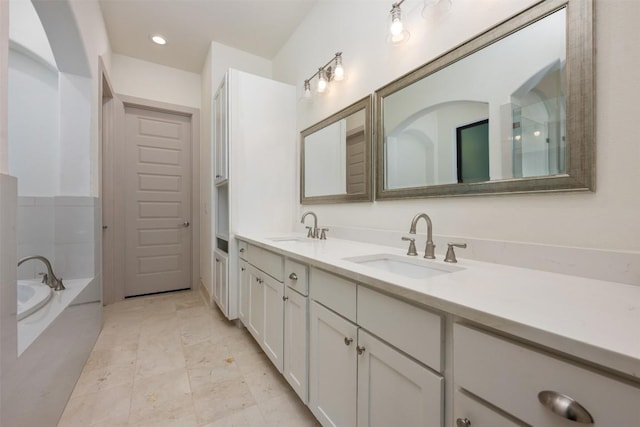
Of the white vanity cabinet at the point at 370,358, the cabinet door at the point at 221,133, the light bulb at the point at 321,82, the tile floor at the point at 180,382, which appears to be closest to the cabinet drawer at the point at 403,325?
the white vanity cabinet at the point at 370,358

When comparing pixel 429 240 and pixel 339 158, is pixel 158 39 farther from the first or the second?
pixel 429 240

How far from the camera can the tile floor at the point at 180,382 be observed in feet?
4.44

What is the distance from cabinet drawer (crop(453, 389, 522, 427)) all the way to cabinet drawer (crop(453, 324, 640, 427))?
0.02 m

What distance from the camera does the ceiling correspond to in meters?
2.29

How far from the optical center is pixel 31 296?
5.78 feet

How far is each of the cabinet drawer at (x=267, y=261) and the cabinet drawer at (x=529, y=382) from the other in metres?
1.02

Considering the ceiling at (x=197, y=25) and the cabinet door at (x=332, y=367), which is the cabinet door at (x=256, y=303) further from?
the ceiling at (x=197, y=25)

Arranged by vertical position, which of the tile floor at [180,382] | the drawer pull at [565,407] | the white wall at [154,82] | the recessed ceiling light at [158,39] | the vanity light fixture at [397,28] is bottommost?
the tile floor at [180,382]

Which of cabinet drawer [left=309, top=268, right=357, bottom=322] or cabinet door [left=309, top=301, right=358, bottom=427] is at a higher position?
cabinet drawer [left=309, top=268, right=357, bottom=322]

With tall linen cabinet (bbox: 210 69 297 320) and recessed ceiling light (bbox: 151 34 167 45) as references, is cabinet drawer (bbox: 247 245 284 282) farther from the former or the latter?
recessed ceiling light (bbox: 151 34 167 45)

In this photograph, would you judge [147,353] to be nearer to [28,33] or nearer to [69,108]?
[69,108]

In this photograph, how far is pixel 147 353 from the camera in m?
1.95

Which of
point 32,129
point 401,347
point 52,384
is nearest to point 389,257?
point 401,347

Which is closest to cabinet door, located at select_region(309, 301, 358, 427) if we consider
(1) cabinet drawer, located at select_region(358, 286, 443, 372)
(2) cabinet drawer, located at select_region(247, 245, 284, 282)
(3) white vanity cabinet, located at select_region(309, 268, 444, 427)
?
(3) white vanity cabinet, located at select_region(309, 268, 444, 427)
